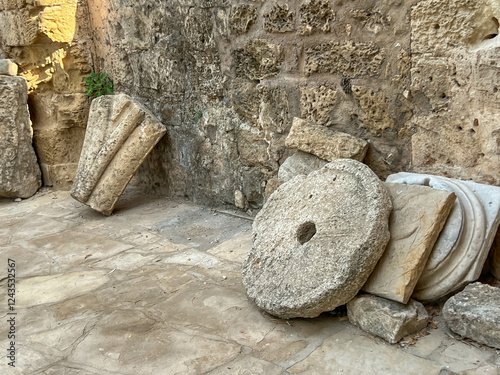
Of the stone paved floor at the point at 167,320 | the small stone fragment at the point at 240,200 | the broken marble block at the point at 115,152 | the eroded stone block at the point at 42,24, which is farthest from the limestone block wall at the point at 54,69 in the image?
the small stone fragment at the point at 240,200

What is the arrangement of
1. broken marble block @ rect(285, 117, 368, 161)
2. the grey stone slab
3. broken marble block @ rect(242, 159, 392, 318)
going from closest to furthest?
the grey stone slab
broken marble block @ rect(242, 159, 392, 318)
broken marble block @ rect(285, 117, 368, 161)

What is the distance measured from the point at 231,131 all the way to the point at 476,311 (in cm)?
220

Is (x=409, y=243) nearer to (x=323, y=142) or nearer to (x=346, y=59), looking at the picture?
(x=323, y=142)

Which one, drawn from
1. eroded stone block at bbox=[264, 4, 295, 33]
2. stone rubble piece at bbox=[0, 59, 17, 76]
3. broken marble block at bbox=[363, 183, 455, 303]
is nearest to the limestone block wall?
stone rubble piece at bbox=[0, 59, 17, 76]

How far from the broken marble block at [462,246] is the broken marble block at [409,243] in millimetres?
42

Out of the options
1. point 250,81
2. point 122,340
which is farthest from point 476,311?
point 250,81

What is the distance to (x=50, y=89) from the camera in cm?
486

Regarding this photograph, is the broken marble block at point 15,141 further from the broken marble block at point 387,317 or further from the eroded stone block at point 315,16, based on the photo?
the broken marble block at point 387,317

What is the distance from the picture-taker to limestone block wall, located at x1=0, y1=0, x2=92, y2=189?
4656 mm

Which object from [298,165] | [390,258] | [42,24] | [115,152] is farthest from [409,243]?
[42,24]

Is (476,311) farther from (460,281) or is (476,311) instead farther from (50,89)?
(50,89)

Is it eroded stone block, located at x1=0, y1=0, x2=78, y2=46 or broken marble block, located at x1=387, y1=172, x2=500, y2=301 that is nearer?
broken marble block, located at x1=387, y1=172, x2=500, y2=301

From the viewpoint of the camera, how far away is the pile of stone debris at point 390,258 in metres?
2.13

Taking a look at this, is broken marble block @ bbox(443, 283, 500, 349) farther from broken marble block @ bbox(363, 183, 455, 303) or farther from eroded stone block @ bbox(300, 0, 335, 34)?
eroded stone block @ bbox(300, 0, 335, 34)
